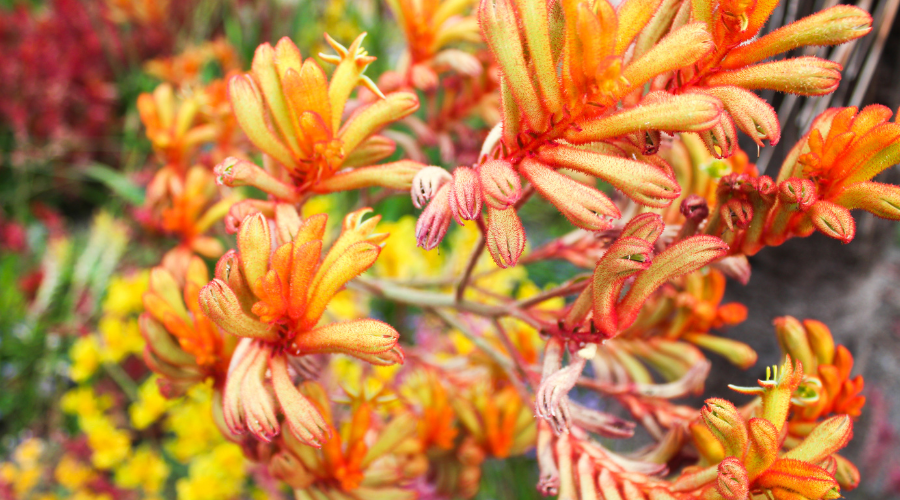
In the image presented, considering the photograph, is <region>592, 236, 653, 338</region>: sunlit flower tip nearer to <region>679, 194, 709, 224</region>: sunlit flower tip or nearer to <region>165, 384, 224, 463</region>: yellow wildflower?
<region>679, 194, 709, 224</region>: sunlit flower tip

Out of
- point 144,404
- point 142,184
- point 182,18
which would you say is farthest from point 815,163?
point 182,18

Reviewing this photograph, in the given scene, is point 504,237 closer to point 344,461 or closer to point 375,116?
point 375,116

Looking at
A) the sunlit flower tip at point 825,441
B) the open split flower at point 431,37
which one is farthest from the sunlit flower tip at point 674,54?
the open split flower at point 431,37

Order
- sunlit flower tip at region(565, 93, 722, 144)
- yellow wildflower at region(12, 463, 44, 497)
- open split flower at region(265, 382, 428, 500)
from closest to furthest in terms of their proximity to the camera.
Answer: sunlit flower tip at region(565, 93, 722, 144) → open split flower at region(265, 382, 428, 500) → yellow wildflower at region(12, 463, 44, 497)

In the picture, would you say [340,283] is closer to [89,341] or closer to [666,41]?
[666,41]

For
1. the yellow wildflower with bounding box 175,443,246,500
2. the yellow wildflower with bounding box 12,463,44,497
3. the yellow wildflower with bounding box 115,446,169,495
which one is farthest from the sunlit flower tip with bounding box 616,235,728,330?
the yellow wildflower with bounding box 12,463,44,497

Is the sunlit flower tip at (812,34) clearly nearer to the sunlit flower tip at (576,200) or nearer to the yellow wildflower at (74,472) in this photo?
the sunlit flower tip at (576,200)
